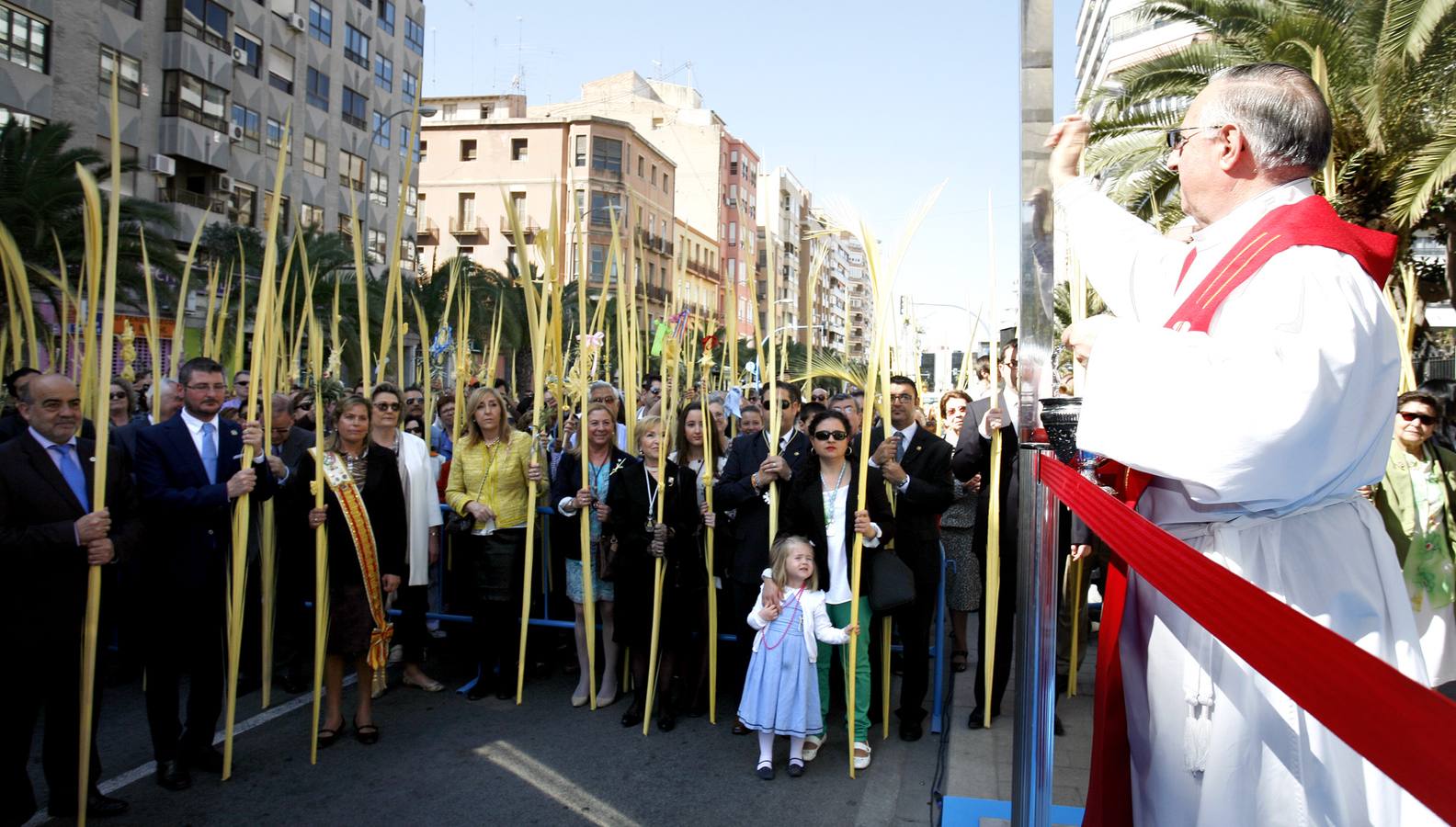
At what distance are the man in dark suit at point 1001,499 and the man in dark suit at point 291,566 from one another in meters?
3.60

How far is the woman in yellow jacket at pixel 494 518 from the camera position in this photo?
5930 millimetres

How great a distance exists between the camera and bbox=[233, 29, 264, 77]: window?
3095 cm

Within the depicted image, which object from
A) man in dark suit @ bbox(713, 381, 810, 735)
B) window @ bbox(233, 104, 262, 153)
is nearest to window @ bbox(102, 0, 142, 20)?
window @ bbox(233, 104, 262, 153)

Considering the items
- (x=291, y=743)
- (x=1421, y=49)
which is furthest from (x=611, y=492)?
(x=1421, y=49)

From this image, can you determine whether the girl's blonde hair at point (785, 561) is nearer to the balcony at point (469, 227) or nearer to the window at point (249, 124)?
the window at point (249, 124)

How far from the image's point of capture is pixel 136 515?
4.36 m

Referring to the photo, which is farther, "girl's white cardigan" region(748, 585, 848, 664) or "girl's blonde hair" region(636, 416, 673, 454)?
"girl's blonde hair" region(636, 416, 673, 454)

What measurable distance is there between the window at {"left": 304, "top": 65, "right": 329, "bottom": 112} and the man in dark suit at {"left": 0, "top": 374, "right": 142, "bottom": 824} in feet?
111

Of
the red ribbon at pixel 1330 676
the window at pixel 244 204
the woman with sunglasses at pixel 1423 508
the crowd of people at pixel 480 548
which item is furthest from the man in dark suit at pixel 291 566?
the window at pixel 244 204

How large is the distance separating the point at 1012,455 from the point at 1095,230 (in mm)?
3309

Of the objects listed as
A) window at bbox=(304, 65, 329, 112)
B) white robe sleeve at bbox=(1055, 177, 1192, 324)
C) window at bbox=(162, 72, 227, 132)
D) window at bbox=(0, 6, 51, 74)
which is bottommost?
white robe sleeve at bbox=(1055, 177, 1192, 324)

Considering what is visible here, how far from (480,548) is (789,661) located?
7.06 ft

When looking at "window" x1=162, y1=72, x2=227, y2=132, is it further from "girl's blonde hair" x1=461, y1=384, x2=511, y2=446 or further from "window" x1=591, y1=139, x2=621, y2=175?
"girl's blonde hair" x1=461, y1=384, x2=511, y2=446

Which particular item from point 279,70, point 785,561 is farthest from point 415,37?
point 785,561
